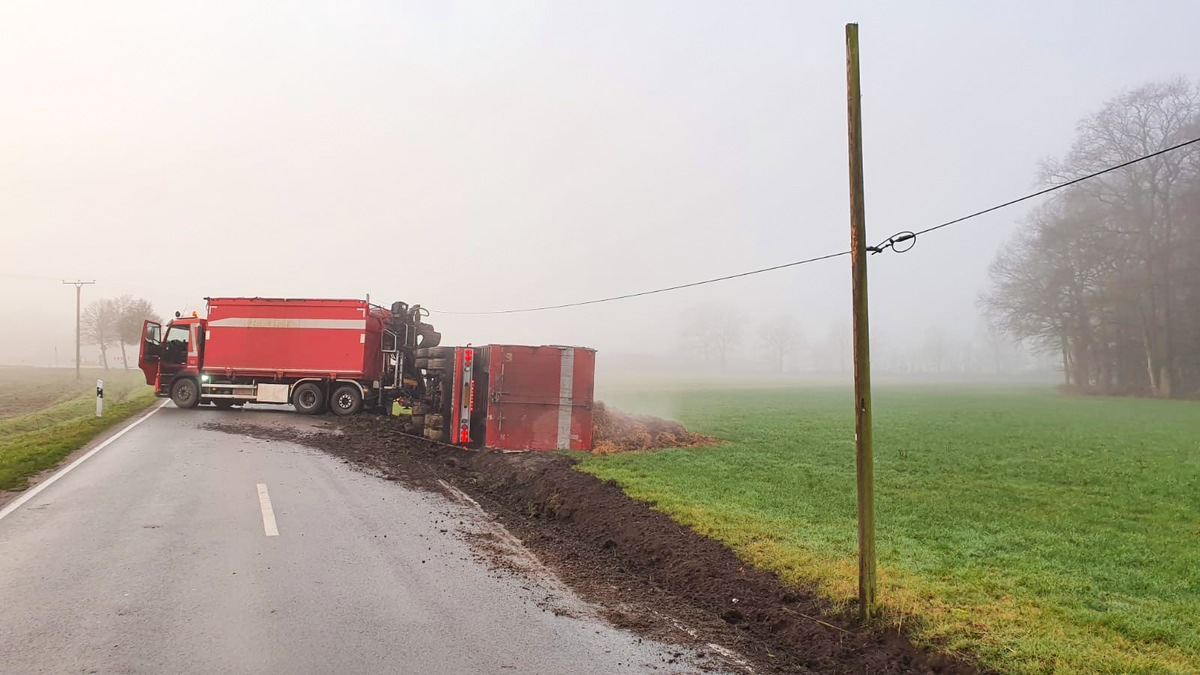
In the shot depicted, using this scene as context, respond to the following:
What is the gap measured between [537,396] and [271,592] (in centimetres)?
964

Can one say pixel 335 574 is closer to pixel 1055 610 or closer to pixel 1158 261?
pixel 1055 610

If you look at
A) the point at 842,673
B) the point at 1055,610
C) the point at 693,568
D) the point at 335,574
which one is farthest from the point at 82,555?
the point at 1055,610

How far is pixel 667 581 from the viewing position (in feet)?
22.9

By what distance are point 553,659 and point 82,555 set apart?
15.7 ft

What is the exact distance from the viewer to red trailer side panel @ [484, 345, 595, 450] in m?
15.3

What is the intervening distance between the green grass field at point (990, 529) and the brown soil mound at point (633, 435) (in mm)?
870

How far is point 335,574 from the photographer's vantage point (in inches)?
252

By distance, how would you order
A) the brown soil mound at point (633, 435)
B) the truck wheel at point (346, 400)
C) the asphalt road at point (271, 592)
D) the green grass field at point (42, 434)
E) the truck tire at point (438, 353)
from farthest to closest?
1. the truck wheel at point (346, 400)
2. the truck tire at point (438, 353)
3. the brown soil mound at point (633, 435)
4. the green grass field at point (42, 434)
5. the asphalt road at point (271, 592)

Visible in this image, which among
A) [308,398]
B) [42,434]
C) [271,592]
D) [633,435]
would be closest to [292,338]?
[308,398]

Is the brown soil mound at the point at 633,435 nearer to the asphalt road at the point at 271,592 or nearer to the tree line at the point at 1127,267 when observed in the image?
the asphalt road at the point at 271,592

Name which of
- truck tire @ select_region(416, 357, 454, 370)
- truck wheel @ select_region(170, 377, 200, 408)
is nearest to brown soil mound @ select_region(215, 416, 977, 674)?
truck tire @ select_region(416, 357, 454, 370)

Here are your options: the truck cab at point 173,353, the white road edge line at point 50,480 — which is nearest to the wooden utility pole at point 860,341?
the white road edge line at point 50,480

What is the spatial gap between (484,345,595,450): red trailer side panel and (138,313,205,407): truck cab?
14.1 meters

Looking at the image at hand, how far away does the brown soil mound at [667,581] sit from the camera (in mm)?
5195
